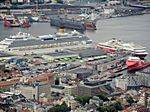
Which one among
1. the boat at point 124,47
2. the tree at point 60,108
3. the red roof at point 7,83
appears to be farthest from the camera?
the boat at point 124,47

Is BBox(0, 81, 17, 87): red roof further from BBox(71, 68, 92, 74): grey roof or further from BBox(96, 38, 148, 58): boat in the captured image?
BBox(96, 38, 148, 58): boat

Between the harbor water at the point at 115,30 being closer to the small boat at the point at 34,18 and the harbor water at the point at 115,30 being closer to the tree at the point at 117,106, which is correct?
the small boat at the point at 34,18

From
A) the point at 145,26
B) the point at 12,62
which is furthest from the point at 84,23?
the point at 12,62

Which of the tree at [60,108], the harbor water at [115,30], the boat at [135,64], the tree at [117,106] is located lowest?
the harbor water at [115,30]

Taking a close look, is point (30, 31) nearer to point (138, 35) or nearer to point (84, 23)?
point (84, 23)

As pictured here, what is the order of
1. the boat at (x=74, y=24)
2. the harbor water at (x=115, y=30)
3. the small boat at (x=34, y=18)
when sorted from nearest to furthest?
the harbor water at (x=115, y=30) < the boat at (x=74, y=24) < the small boat at (x=34, y=18)

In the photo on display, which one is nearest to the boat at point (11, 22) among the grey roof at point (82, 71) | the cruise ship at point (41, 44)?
the cruise ship at point (41, 44)
